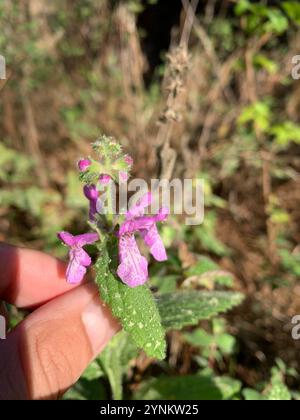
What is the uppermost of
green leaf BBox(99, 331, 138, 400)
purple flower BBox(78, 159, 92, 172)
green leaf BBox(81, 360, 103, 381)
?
purple flower BBox(78, 159, 92, 172)

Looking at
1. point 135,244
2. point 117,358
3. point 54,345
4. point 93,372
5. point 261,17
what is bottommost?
point 93,372

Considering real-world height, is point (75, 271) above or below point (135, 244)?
below

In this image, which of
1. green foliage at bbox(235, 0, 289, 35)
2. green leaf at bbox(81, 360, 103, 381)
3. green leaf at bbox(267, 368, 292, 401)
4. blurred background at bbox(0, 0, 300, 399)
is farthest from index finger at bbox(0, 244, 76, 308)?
green foliage at bbox(235, 0, 289, 35)

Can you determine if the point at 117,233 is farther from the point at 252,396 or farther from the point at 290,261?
the point at 290,261

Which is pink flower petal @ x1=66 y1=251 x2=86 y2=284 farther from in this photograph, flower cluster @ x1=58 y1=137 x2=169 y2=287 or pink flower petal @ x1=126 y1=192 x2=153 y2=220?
pink flower petal @ x1=126 y1=192 x2=153 y2=220

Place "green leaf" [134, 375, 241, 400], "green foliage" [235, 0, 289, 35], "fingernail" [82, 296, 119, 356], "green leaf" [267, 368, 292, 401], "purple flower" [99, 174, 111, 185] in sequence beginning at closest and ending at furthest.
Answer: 1. "purple flower" [99, 174, 111, 185]
2. "fingernail" [82, 296, 119, 356]
3. "green leaf" [267, 368, 292, 401]
4. "green leaf" [134, 375, 241, 400]
5. "green foliage" [235, 0, 289, 35]

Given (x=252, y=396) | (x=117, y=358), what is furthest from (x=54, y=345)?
(x=252, y=396)

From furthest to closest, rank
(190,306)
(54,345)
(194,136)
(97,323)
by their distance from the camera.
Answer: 1. (194,136)
2. (190,306)
3. (97,323)
4. (54,345)
